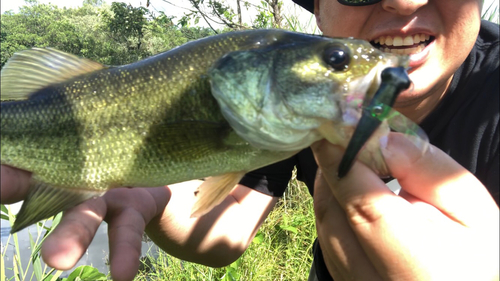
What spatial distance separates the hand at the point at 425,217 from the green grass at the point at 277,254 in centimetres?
264

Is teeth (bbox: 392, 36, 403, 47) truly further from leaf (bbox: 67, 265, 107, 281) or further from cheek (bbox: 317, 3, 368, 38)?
leaf (bbox: 67, 265, 107, 281)

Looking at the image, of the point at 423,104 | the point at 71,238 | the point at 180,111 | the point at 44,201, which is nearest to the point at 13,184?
the point at 44,201

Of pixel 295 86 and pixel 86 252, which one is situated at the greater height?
pixel 295 86

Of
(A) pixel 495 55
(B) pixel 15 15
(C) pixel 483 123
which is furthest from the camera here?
(B) pixel 15 15

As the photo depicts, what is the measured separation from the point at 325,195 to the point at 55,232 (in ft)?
3.14

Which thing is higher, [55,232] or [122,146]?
[122,146]

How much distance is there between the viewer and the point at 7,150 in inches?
55.0


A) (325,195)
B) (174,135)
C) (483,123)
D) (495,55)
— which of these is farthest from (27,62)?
(495,55)

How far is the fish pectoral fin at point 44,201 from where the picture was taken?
1.34 metres

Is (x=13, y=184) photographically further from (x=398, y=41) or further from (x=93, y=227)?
(x=398, y=41)

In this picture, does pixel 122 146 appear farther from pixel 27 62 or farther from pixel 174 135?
pixel 27 62

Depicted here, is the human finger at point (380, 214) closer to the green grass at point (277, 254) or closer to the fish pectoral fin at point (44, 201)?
the fish pectoral fin at point (44, 201)

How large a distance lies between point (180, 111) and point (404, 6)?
4.17 feet

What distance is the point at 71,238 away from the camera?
123 cm
